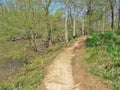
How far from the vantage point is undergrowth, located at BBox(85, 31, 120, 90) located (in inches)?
490

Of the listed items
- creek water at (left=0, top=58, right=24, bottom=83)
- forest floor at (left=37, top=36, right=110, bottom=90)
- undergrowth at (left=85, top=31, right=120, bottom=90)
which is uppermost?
undergrowth at (left=85, top=31, right=120, bottom=90)

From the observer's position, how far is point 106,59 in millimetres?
15133

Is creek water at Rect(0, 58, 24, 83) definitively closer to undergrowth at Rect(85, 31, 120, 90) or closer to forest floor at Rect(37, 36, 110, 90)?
forest floor at Rect(37, 36, 110, 90)

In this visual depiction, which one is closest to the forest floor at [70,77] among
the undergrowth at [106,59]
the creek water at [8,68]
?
the undergrowth at [106,59]

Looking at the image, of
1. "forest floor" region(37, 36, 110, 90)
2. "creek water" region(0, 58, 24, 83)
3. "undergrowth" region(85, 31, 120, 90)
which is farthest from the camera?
"creek water" region(0, 58, 24, 83)

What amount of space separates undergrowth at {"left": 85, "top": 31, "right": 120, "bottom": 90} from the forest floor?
453 mm

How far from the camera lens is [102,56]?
631 inches

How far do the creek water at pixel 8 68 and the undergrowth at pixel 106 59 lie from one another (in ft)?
18.9

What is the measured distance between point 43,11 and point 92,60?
12893 mm

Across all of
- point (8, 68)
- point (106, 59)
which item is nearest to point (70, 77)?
point (106, 59)

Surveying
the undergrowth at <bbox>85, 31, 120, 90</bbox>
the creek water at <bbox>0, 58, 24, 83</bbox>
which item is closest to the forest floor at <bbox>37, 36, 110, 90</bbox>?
the undergrowth at <bbox>85, 31, 120, 90</bbox>

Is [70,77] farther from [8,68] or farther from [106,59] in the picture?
[8,68]

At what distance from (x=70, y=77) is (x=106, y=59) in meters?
3.06

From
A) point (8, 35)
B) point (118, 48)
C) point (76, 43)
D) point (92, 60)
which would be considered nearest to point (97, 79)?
point (92, 60)
